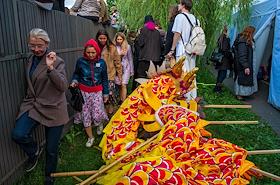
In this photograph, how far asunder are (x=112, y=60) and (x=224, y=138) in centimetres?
232

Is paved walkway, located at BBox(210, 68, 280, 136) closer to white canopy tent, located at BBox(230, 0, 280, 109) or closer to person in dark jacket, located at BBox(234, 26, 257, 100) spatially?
white canopy tent, located at BBox(230, 0, 280, 109)

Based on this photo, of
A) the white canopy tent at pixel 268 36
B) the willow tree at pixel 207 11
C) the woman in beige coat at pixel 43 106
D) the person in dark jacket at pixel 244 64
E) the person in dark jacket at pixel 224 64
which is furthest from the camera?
the willow tree at pixel 207 11

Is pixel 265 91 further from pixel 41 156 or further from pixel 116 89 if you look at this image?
pixel 41 156

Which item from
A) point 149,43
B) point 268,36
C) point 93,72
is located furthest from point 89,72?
point 268,36

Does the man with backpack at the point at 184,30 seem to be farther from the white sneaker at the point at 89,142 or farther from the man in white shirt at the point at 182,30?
the white sneaker at the point at 89,142

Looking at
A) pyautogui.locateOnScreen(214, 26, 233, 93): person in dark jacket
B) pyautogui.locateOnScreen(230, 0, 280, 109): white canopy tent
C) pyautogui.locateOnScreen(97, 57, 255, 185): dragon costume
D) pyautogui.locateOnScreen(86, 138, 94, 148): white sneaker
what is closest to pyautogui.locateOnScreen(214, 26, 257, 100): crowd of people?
pyautogui.locateOnScreen(214, 26, 233, 93): person in dark jacket

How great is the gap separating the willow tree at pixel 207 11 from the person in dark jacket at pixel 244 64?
2.56 meters

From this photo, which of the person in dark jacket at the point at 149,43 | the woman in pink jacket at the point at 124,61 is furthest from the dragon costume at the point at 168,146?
the person in dark jacket at the point at 149,43

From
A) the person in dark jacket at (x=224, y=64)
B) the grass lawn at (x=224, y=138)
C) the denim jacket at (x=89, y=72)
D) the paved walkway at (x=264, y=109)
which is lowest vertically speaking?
the paved walkway at (x=264, y=109)

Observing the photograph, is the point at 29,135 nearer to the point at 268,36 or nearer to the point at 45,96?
the point at 45,96

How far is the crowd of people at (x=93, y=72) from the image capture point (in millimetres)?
3111

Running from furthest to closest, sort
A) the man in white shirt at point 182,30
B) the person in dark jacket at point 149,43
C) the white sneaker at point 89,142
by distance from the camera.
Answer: the person in dark jacket at point 149,43 < the man in white shirt at point 182,30 < the white sneaker at point 89,142

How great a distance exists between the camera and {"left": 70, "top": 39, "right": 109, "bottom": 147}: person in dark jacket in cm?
435

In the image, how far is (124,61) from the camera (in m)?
6.63
